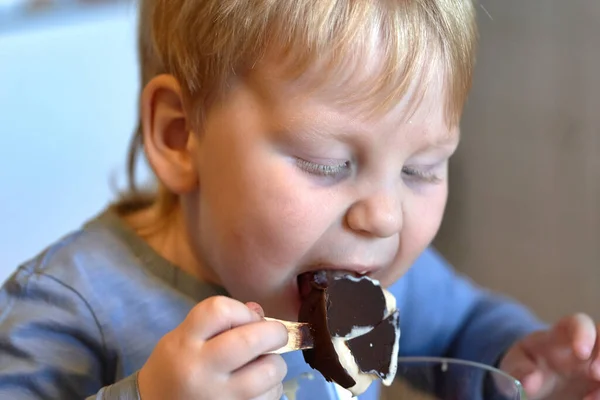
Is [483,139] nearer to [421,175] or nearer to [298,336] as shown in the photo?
[421,175]

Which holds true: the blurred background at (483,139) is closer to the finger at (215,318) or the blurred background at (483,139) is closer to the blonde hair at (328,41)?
the blonde hair at (328,41)

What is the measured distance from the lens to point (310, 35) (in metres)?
0.57

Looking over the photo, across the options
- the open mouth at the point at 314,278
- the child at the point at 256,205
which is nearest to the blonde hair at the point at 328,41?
the child at the point at 256,205

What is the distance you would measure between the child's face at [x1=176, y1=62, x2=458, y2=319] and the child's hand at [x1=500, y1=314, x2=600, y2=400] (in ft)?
0.60

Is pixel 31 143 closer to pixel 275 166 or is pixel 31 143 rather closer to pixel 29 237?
pixel 29 237

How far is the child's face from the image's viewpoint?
580mm

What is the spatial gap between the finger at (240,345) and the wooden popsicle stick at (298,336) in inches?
1.2

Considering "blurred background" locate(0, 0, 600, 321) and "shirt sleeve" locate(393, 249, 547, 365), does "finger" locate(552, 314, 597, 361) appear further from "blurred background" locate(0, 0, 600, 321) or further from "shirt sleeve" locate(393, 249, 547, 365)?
"blurred background" locate(0, 0, 600, 321)

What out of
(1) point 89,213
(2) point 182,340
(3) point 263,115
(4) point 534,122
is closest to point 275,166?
(3) point 263,115

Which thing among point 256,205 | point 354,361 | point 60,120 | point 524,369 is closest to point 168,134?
point 256,205

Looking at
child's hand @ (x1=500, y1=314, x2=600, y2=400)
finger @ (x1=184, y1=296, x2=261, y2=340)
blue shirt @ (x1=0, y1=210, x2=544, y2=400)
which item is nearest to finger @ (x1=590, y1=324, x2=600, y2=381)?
child's hand @ (x1=500, y1=314, x2=600, y2=400)

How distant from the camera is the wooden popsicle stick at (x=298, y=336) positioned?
55 centimetres

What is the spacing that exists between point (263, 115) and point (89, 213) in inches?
30.8

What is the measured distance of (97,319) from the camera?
0.71 metres
